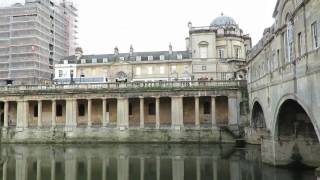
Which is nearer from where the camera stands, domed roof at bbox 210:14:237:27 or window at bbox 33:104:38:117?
window at bbox 33:104:38:117

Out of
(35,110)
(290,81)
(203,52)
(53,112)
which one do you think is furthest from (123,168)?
(203,52)

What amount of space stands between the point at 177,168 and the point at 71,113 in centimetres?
2656

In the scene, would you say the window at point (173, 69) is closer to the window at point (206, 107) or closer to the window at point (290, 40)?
the window at point (206, 107)

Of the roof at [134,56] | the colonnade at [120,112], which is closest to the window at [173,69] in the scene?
the roof at [134,56]

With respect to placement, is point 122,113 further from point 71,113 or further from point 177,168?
point 177,168

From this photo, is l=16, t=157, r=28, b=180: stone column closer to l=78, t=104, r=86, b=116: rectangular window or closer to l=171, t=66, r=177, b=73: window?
l=78, t=104, r=86, b=116: rectangular window

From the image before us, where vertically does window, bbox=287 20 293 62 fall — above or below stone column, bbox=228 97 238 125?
above

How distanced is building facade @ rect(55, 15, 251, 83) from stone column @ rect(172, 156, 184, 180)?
3056cm

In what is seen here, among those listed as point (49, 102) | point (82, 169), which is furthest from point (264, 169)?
point (49, 102)

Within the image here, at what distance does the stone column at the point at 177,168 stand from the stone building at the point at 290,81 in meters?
6.35

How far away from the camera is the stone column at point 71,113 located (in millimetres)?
52319

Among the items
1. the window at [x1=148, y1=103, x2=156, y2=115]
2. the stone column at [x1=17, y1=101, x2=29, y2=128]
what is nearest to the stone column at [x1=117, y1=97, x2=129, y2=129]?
the window at [x1=148, y1=103, x2=156, y2=115]

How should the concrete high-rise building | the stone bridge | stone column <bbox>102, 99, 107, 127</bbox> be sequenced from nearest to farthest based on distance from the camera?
1. the stone bridge
2. stone column <bbox>102, 99, 107, 127</bbox>
3. the concrete high-rise building

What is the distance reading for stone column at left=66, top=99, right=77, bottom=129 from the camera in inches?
2060
